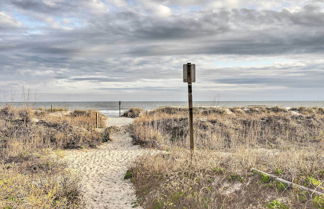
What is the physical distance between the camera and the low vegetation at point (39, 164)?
5.75 meters

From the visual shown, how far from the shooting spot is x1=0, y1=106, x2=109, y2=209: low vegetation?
5.75 meters

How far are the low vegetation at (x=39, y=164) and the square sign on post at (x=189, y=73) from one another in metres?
3.84

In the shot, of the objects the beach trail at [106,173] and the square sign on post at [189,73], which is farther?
the square sign on post at [189,73]

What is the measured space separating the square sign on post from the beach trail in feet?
10.3

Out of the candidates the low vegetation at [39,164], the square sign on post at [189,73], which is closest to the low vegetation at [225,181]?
the low vegetation at [39,164]

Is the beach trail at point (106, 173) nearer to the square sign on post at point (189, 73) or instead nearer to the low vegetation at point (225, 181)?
the low vegetation at point (225, 181)

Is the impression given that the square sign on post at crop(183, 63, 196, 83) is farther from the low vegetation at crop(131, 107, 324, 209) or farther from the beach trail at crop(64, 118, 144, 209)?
the beach trail at crop(64, 118, 144, 209)

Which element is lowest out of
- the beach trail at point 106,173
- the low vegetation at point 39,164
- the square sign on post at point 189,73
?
the beach trail at point 106,173

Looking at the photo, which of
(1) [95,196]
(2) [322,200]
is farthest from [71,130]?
(2) [322,200]

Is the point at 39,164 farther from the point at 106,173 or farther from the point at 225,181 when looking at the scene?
the point at 225,181

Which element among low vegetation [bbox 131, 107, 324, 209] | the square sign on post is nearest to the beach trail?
low vegetation [bbox 131, 107, 324, 209]

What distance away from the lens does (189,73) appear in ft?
27.9

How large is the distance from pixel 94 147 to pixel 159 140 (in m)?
2.69

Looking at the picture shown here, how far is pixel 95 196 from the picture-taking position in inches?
277
